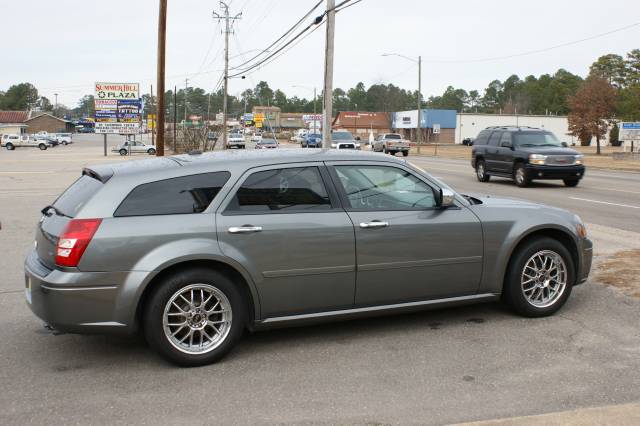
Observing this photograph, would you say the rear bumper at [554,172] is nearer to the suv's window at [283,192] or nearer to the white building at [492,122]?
the suv's window at [283,192]

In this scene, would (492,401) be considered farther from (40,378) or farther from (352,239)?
(40,378)

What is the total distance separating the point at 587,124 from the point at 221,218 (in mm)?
53863

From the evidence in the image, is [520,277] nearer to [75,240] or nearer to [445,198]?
[445,198]

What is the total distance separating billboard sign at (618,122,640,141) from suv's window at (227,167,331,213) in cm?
3918

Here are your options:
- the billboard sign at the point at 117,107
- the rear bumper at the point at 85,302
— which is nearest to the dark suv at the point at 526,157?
the rear bumper at the point at 85,302

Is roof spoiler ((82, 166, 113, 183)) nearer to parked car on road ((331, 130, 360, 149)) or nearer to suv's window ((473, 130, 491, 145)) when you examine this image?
suv's window ((473, 130, 491, 145))

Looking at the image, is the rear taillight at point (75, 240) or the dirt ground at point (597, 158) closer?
the rear taillight at point (75, 240)

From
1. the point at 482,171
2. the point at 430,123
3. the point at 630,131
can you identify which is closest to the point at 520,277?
the point at 482,171

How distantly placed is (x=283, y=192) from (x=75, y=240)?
5.01 ft

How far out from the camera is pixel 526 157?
1919cm

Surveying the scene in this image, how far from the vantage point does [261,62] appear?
3559cm

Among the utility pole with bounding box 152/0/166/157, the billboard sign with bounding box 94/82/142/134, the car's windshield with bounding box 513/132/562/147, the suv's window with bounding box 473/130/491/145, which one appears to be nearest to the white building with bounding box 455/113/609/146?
the billboard sign with bounding box 94/82/142/134

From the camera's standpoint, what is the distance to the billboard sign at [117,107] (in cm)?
4456

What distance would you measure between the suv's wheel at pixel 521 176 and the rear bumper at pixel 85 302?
54.6ft
